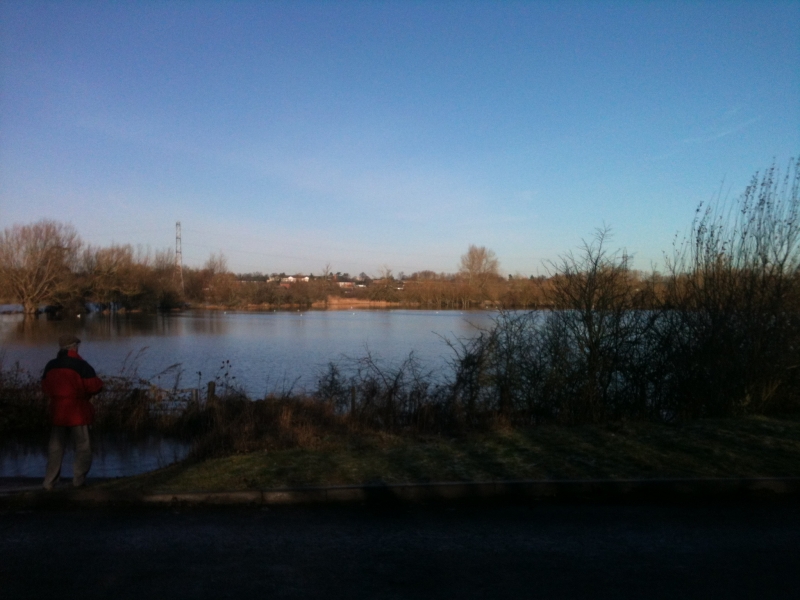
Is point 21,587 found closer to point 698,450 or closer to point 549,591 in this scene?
point 549,591

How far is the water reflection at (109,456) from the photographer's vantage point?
35.9ft

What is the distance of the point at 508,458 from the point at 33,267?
65391 mm

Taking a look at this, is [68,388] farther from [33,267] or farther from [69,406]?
[33,267]

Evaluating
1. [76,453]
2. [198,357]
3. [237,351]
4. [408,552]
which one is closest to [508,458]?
[408,552]

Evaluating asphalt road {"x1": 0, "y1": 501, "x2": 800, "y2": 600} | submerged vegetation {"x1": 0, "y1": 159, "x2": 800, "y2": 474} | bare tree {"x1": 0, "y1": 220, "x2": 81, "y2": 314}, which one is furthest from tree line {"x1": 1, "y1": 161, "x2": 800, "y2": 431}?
bare tree {"x1": 0, "y1": 220, "x2": 81, "y2": 314}

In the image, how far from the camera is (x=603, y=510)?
7.20 meters

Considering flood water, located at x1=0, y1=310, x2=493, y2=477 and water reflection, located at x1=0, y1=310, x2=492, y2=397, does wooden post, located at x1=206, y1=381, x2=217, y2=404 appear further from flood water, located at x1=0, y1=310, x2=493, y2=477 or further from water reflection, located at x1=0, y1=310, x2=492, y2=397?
water reflection, located at x1=0, y1=310, x2=492, y2=397

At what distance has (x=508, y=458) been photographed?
894 centimetres

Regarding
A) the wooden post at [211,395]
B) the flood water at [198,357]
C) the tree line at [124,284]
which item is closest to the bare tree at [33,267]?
the tree line at [124,284]

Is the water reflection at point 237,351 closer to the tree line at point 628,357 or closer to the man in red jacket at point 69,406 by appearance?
the tree line at point 628,357

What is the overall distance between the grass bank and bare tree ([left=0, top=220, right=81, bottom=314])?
61.6 metres

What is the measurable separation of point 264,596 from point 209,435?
20.2 ft

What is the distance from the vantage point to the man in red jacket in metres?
7.99

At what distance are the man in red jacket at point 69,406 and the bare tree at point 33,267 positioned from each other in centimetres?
6156
